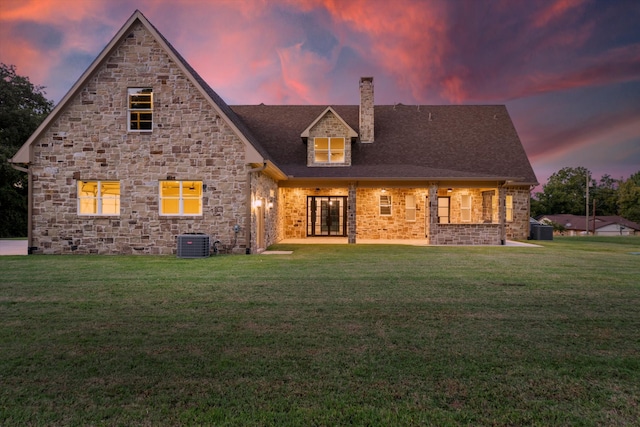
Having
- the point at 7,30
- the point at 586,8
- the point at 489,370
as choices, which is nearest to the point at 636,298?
the point at 489,370

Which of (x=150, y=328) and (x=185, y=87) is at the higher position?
(x=185, y=87)

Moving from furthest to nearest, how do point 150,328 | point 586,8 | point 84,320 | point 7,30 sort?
point 7,30 < point 586,8 < point 84,320 < point 150,328

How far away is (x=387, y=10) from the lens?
653 inches

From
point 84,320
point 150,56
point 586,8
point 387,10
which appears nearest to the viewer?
point 84,320

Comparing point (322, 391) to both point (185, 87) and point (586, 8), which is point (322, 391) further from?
point (586, 8)

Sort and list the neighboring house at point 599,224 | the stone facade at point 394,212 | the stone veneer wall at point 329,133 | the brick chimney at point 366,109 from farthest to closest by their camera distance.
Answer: the neighboring house at point 599,224
the stone facade at point 394,212
the brick chimney at point 366,109
the stone veneer wall at point 329,133

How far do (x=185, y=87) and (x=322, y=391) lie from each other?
41.6ft

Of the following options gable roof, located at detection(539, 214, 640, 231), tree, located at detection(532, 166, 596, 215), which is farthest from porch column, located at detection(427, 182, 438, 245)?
tree, located at detection(532, 166, 596, 215)

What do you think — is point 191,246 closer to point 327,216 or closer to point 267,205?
point 267,205

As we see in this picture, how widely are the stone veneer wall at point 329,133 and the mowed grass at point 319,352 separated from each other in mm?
11633

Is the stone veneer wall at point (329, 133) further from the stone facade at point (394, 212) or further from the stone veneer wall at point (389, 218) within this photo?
the stone veneer wall at point (389, 218)

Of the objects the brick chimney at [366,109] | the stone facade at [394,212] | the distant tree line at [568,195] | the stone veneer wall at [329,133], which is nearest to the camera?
the stone veneer wall at [329,133]

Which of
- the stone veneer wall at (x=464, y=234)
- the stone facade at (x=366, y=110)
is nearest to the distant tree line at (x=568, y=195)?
the stone veneer wall at (x=464, y=234)

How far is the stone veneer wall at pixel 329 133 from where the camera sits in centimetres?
1841
